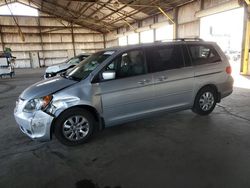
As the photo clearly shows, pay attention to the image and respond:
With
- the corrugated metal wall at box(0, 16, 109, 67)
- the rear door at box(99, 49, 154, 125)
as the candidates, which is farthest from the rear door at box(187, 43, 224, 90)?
the corrugated metal wall at box(0, 16, 109, 67)

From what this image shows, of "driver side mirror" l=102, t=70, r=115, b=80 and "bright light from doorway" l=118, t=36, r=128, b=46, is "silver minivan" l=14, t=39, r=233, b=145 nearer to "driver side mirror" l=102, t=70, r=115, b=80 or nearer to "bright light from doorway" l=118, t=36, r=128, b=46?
"driver side mirror" l=102, t=70, r=115, b=80

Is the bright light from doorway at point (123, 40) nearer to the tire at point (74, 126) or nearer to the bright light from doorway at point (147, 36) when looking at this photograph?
the bright light from doorway at point (147, 36)

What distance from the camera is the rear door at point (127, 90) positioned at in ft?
11.3

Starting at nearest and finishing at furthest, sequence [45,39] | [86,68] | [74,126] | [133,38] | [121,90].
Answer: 1. [74,126]
2. [121,90]
3. [86,68]
4. [133,38]
5. [45,39]

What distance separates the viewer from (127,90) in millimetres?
3523

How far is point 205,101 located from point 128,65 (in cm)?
199

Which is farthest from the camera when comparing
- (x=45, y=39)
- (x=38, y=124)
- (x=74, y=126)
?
(x=45, y=39)

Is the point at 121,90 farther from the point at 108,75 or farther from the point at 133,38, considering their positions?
the point at 133,38

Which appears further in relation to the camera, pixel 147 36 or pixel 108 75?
pixel 147 36

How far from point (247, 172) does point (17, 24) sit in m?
27.2

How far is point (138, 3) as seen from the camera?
48.7ft

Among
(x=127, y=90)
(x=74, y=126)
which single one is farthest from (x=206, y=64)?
(x=74, y=126)

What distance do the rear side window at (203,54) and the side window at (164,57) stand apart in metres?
0.33

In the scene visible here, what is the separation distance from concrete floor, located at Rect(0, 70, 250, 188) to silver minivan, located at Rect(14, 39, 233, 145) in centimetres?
34
